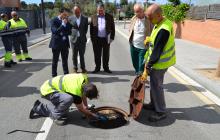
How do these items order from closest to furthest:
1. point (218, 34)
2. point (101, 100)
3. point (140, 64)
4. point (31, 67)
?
1. point (101, 100)
2. point (140, 64)
3. point (31, 67)
4. point (218, 34)

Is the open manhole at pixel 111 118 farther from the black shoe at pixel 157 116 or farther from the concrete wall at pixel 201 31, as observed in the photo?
the concrete wall at pixel 201 31

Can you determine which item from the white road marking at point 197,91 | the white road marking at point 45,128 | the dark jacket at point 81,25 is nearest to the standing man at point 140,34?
the white road marking at point 197,91

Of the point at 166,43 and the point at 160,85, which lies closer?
the point at 166,43

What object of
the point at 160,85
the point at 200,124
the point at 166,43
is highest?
the point at 166,43

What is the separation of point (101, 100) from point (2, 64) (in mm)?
6173

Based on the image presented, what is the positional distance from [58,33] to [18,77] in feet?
6.73

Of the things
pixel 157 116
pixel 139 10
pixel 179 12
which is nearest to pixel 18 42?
pixel 139 10

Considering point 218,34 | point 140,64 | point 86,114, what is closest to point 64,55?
point 140,64

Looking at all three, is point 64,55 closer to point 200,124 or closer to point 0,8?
point 200,124

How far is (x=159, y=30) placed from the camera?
5258 mm

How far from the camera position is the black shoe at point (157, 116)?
225 inches

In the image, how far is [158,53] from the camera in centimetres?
531

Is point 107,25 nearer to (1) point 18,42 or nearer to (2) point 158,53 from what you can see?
(2) point 158,53

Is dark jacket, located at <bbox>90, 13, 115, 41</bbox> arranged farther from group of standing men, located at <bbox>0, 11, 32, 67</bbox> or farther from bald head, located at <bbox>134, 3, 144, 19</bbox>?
group of standing men, located at <bbox>0, 11, 32, 67</bbox>
